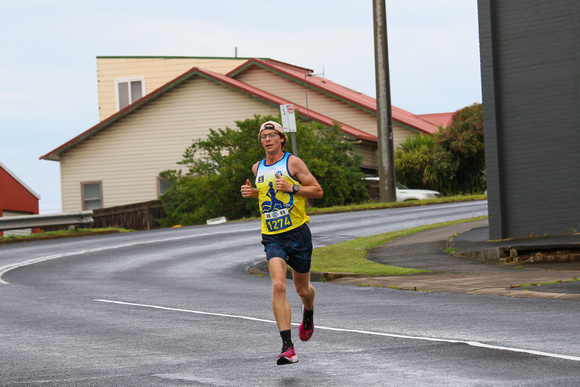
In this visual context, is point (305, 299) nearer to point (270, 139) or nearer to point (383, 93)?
point (270, 139)

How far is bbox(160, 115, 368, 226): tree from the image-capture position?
3356 centimetres

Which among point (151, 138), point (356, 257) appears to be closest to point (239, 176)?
point (151, 138)

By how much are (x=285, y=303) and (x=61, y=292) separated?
7.41 metres

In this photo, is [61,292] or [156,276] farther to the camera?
[156,276]

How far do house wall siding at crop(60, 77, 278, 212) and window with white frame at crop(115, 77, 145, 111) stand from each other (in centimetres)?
1046

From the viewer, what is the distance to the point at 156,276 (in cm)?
1673

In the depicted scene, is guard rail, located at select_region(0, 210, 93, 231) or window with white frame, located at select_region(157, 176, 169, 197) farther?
window with white frame, located at select_region(157, 176, 169, 197)

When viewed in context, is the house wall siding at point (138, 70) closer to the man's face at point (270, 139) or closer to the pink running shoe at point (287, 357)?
the man's face at point (270, 139)

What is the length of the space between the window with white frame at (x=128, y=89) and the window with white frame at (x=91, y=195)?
433 inches

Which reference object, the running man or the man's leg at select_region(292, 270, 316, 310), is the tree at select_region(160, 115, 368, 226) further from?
the running man

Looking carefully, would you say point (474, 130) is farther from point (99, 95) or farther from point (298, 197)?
point (298, 197)

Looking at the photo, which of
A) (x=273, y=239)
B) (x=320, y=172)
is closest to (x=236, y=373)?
(x=273, y=239)

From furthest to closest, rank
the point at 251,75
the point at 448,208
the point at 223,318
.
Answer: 1. the point at 251,75
2. the point at 448,208
3. the point at 223,318

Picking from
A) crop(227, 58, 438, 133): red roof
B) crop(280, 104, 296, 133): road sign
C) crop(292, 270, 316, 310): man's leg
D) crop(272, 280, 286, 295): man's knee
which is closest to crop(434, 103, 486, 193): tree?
crop(227, 58, 438, 133): red roof
